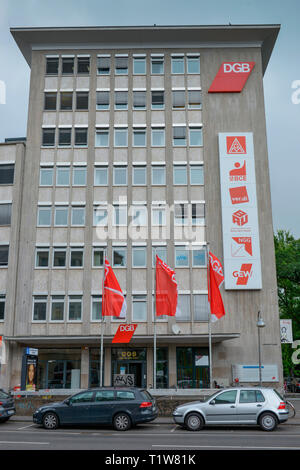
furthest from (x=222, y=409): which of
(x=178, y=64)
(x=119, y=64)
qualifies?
(x=119, y=64)

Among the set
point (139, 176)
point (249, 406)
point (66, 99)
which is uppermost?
point (66, 99)

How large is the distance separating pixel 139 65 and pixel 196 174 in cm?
1060

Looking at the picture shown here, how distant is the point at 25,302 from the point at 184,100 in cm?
1972

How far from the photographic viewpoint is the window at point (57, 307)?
35125mm

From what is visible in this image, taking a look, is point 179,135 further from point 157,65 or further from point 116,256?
point 116,256

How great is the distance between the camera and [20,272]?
35781mm

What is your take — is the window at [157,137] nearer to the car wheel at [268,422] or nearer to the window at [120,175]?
the window at [120,175]

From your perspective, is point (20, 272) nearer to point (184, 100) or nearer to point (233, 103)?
point (184, 100)

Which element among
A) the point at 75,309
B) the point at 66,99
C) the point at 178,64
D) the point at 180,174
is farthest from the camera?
the point at 178,64

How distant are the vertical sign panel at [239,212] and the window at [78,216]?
10.4 meters

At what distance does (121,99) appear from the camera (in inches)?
1559

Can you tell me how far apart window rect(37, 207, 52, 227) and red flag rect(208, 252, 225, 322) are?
48.9ft

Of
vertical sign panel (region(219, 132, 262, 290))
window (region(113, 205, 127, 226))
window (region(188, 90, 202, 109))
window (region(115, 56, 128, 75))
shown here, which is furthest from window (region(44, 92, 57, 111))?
vertical sign panel (region(219, 132, 262, 290))
